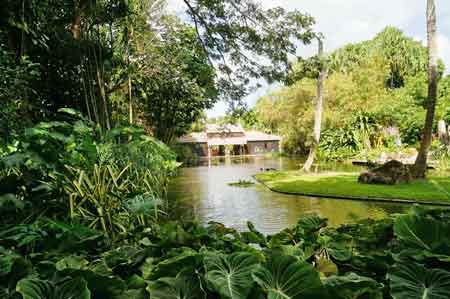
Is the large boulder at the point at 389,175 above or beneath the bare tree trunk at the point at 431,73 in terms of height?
beneath

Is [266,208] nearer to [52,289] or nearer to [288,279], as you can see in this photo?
[288,279]

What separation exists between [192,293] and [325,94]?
833 inches

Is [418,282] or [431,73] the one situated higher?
[431,73]

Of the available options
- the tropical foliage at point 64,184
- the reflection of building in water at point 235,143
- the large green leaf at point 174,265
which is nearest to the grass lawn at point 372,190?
the tropical foliage at point 64,184

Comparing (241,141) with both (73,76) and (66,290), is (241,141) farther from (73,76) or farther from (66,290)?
(66,290)

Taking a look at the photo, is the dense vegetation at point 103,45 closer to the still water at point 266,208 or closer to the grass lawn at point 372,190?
the still water at point 266,208

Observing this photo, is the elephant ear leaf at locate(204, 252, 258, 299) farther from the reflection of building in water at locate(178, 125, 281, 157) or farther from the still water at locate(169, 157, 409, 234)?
the reflection of building in water at locate(178, 125, 281, 157)

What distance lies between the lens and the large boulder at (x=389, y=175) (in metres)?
8.97

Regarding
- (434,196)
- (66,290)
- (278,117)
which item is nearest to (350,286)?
(66,290)

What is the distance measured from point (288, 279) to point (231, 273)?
0.15 metres

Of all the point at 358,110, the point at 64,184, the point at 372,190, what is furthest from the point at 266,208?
the point at 358,110

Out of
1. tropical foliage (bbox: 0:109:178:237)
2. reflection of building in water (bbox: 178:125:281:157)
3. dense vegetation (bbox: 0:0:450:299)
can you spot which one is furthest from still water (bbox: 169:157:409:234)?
reflection of building in water (bbox: 178:125:281:157)

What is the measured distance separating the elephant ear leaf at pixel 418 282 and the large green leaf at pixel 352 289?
0.16 ft

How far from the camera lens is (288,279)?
910mm
